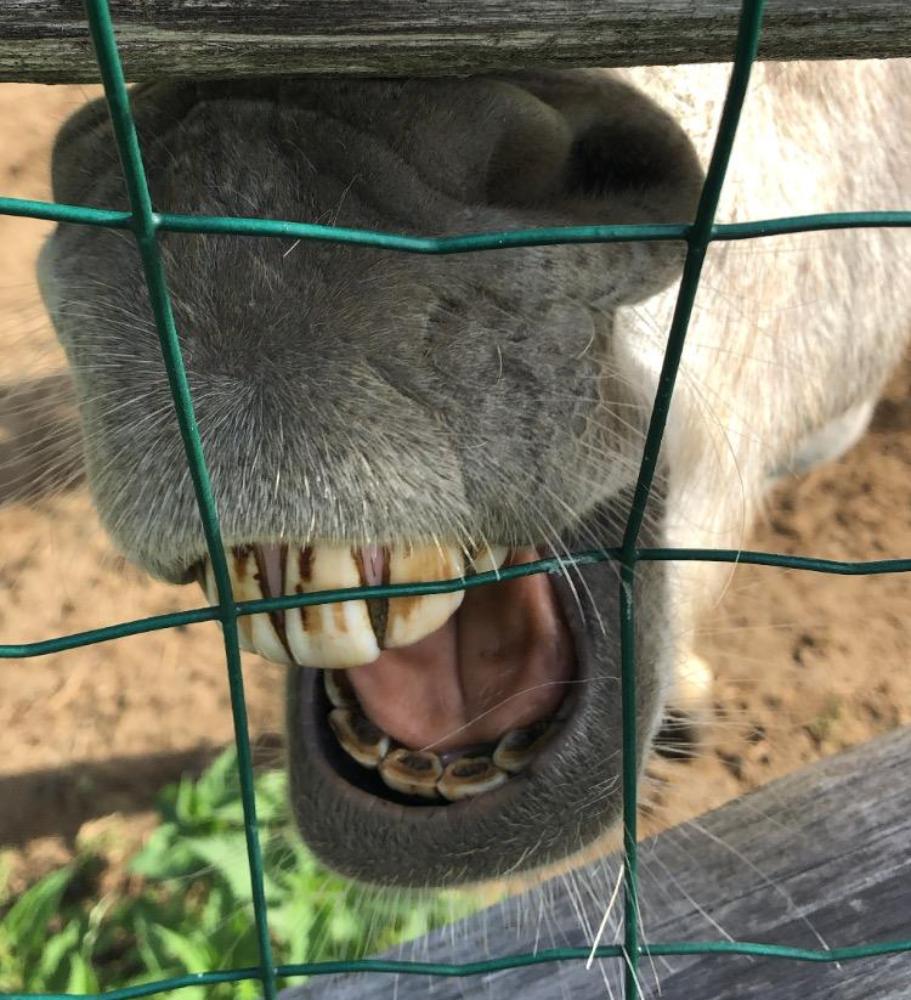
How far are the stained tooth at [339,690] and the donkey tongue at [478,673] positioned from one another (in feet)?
0.04

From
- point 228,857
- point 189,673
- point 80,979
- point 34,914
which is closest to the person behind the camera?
point 80,979

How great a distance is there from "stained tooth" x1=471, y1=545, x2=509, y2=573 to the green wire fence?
7.8 inches

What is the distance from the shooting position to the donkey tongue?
131 cm

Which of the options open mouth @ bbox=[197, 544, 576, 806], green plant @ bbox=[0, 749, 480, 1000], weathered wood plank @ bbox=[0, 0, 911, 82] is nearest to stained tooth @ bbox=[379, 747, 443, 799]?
open mouth @ bbox=[197, 544, 576, 806]

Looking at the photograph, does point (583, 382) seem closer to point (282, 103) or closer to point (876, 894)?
point (282, 103)

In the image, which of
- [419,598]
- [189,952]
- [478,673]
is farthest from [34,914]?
[419,598]

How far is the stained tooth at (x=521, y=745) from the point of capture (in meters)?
1.24

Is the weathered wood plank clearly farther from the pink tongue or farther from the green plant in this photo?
the green plant

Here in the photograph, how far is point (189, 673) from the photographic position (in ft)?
9.35

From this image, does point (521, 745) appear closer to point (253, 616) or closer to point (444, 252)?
point (253, 616)

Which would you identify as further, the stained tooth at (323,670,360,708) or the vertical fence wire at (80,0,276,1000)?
the stained tooth at (323,670,360,708)

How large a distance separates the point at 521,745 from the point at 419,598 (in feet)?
0.86

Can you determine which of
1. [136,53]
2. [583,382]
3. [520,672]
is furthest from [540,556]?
[136,53]

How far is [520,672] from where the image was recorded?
1.33 meters
